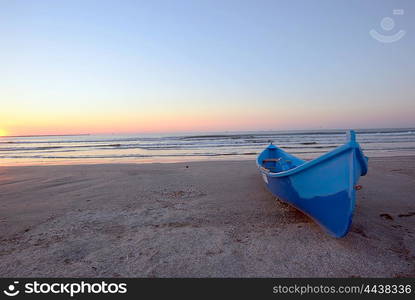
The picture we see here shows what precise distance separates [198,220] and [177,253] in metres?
1.08

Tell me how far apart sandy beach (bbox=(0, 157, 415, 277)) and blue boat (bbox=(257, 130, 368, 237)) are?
31 centimetres

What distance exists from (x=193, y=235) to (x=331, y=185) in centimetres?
191

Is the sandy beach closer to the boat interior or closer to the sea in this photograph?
the boat interior

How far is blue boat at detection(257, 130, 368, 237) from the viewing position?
8.67ft

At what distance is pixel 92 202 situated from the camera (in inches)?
196

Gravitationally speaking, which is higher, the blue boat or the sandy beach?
the blue boat

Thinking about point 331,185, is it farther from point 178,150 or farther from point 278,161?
point 178,150

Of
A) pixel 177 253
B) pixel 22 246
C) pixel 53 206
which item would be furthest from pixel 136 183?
pixel 177 253

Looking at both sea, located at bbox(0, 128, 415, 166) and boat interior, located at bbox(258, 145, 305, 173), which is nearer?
boat interior, located at bbox(258, 145, 305, 173)

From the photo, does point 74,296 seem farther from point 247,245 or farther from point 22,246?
point 247,245

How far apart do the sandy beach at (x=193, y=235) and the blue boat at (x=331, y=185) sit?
31 centimetres

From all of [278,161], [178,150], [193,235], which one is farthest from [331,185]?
[178,150]

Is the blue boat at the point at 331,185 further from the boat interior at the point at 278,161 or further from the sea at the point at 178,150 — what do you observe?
the sea at the point at 178,150

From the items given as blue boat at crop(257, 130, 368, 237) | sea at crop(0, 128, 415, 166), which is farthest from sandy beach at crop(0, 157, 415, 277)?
sea at crop(0, 128, 415, 166)
